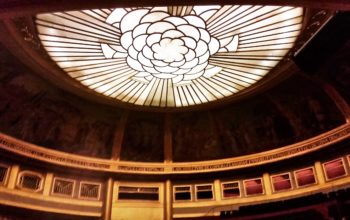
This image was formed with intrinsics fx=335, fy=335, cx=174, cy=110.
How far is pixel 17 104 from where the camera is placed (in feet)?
43.7

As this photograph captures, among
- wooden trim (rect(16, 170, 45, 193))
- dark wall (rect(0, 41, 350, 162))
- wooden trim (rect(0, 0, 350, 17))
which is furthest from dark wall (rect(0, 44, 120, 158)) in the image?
wooden trim (rect(0, 0, 350, 17))

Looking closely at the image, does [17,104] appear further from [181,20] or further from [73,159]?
[181,20]

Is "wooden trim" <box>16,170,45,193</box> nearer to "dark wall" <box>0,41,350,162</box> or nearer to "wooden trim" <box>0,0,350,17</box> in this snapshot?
"dark wall" <box>0,41,350,162</box>

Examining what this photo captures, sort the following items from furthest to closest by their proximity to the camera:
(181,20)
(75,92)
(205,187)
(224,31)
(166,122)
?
(166,122)
(205,187)
(75,92)
(224,31)
(181,20)

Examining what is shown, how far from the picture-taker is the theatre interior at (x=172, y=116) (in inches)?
429

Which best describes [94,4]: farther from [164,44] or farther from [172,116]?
[172,116]

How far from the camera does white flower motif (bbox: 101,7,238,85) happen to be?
1058 cm

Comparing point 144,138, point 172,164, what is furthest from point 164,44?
point 172,164

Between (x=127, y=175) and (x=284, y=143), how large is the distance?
282 inches

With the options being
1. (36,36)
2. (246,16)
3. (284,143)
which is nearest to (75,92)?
(36,36)

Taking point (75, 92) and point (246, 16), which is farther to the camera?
point (75, 92)

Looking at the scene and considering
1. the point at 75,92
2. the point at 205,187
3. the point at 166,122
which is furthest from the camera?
the point at 166,122

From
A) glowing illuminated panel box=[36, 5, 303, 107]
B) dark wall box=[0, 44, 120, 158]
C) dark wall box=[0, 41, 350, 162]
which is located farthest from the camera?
dark wall box=[0, 41, 350, 162]

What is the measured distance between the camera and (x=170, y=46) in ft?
38.3
